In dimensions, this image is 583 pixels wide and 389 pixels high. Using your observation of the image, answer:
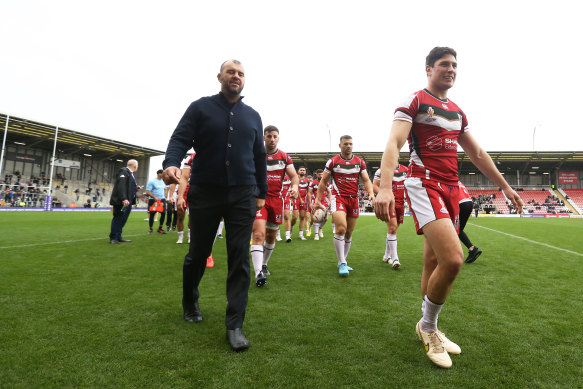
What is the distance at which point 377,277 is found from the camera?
16.5 ft

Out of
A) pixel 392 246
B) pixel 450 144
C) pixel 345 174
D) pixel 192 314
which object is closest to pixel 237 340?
pixel 192 314

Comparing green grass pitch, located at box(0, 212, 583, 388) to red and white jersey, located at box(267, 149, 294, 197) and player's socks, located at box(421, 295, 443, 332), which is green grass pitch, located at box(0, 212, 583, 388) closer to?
player's socks, located at box(421, 295, 443, 332)

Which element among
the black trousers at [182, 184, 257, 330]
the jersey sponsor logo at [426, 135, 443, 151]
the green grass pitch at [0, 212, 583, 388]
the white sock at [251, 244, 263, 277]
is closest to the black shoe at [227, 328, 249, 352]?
the green grass pitch at [0, 212, 583, 388]

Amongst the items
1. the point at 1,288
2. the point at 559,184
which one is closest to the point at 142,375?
the point at 1,288

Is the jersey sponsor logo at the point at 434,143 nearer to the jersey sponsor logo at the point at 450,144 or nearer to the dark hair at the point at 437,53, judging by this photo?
the jersey sponsor logo at the point at 450,144

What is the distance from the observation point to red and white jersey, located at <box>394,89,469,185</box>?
260 cm

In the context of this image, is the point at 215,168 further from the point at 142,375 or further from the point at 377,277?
the point at 377,277

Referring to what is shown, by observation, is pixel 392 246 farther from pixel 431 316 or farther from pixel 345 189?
pixel 431 316

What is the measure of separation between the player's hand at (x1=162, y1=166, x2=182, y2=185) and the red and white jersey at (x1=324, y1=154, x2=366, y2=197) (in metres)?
3.40

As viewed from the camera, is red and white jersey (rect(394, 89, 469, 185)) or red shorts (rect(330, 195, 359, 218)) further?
red shorts (rect(330, 195, 359, 218))

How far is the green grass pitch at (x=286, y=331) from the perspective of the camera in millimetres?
2039

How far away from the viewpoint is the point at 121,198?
8180mm

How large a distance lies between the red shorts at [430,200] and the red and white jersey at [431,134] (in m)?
0.06

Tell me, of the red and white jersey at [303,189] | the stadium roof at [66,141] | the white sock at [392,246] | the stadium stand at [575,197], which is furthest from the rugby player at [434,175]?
the stadium stand at [575,197]
